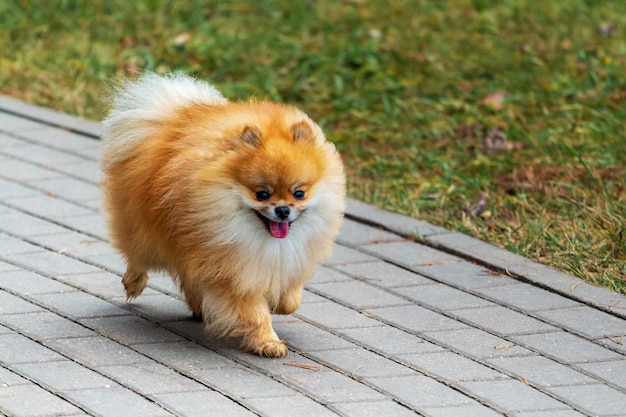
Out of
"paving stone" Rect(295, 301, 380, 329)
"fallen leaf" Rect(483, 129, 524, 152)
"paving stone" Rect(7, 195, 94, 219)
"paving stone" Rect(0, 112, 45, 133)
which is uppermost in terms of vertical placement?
"fallen leaf" Rect(483, 129, 524, 152)

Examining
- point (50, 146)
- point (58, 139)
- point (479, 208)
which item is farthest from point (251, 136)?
point (58, 139)

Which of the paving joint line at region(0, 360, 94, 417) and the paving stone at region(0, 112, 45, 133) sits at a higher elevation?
the paving stone at region(0, 112, 45, 133)

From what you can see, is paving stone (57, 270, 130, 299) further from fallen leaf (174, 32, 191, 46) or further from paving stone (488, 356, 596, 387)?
fallen leaf (174, 32, 191, 46)

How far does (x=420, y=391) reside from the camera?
4105 mm

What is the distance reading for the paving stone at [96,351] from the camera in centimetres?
430

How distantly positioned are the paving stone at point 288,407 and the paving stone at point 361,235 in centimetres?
193

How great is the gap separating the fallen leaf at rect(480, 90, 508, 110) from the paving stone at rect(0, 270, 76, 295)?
3.54 metres

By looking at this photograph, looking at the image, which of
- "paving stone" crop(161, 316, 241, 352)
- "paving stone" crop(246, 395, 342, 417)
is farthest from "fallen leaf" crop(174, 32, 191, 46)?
"paving stone" crop(246, 395, 342, 417)

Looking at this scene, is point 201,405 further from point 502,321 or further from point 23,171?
point 23,171

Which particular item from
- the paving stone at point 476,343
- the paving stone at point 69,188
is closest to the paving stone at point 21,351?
the paving stone at point 476,343

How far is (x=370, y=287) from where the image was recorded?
5266 mm

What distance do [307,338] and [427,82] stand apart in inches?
153

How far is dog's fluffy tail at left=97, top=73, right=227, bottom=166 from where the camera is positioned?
183 inches

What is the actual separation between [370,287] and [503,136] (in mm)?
2212
